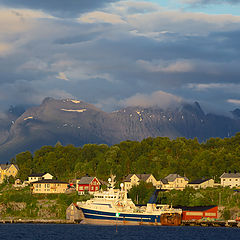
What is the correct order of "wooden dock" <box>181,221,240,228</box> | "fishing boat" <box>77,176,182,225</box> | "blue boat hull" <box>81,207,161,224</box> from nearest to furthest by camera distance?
"blue boat hull" <box>81,207,161,224</box> < "fishing boat" <box>77,176,182,225</box> < "wooden dock" <box>181,221,240,228</box>

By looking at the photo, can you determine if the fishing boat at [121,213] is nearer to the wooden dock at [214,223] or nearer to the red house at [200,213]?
the wooden dock at [214,223]

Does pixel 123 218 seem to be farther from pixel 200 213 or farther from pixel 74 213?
pixel 200 213

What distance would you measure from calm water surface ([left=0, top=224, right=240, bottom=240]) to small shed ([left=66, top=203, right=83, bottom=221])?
14042 mm

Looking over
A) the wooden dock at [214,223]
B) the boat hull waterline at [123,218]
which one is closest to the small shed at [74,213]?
the boat hull waterline at [123,218]

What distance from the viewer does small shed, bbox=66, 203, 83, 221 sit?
186500mm

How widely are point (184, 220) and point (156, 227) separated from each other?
14.3 meters

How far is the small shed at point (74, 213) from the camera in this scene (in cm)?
18650

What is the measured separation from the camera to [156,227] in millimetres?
169250

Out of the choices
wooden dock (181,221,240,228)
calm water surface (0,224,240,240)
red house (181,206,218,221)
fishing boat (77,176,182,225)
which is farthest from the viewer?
red house (181,206,218,221)

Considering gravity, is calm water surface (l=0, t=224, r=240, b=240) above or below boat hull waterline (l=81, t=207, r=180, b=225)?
below

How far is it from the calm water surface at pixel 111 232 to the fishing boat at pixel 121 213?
4.68 metres

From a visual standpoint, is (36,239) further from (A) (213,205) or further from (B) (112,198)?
(A) (213,205)

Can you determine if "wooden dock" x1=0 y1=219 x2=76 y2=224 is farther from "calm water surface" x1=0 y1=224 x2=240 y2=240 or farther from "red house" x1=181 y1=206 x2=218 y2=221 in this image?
"red house" x1=181 y1=206 x2=218 y2=221

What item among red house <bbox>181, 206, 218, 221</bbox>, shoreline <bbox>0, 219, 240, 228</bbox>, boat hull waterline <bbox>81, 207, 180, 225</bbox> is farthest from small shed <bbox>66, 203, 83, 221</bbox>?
red house <bbox>181, 206, 218, 221</bbox>
